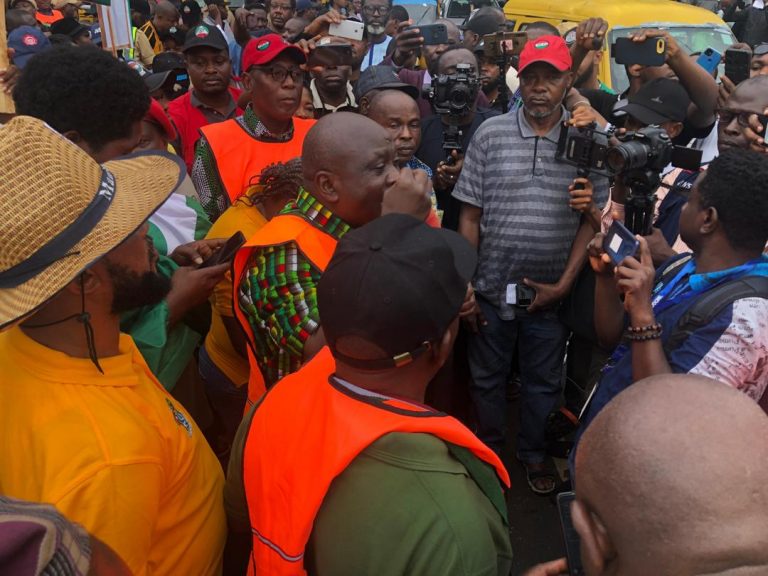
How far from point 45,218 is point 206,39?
11.6 feet

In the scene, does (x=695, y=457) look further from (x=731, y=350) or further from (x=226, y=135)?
(x=226, y=135)

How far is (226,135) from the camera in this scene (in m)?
3.40

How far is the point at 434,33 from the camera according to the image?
600cm

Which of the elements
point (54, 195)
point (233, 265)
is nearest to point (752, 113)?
point (233, 265)

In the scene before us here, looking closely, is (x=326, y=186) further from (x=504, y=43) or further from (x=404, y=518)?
(x=504, y=43)

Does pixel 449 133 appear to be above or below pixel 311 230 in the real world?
below

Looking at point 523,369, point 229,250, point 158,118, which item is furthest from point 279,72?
point 523,369

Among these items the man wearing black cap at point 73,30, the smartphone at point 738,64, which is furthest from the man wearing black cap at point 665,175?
the man wearing black cap at point 73,30

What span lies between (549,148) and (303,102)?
184 cm

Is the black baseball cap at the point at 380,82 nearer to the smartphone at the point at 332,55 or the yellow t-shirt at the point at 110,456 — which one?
the smartphone at the point at 332,55

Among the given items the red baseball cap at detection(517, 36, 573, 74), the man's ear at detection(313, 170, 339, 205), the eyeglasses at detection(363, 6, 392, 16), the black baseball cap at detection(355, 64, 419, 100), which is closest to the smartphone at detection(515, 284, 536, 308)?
the red baseball cap at detection(517, 36, 573, 74)

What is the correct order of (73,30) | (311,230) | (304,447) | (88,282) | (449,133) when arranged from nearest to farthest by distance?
(304,447) → (88,282) → (311,230) → (449,133) → (73,30)

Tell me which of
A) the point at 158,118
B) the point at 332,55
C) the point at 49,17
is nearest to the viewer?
the point at 158,118

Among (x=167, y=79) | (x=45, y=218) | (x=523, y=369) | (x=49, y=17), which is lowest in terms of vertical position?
(x=49, y=17)
